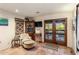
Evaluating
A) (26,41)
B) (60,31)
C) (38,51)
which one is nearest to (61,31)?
(60,31)

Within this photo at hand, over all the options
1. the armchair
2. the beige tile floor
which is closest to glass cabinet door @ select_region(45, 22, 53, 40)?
the beige tile floor

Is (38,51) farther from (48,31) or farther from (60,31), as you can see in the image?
(60,31)

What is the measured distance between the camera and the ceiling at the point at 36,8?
166 centimetres

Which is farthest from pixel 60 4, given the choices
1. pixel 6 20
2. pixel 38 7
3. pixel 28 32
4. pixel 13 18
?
pixel 6 20

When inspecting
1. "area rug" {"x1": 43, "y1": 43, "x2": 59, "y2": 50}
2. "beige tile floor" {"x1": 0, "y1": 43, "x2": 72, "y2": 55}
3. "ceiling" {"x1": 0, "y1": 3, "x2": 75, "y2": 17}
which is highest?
"ceiling" {"x1": 0, "y1": 3, "x2": 75, "y2": 17}

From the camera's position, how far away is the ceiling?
5.43ft

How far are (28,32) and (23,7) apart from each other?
1.91 feet

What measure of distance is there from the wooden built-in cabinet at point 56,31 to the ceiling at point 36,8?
23cm

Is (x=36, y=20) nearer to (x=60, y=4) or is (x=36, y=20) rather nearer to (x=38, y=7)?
(x=38, y=7)

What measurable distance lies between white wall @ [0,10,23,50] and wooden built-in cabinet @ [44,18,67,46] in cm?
77

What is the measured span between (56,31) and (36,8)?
0.69 metres

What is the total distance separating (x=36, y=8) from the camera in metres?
1.83

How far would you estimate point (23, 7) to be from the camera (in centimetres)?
177

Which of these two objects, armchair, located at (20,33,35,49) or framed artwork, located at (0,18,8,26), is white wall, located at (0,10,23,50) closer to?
framed artwork, located at (0,18,8,26)
